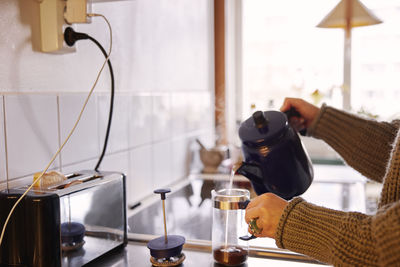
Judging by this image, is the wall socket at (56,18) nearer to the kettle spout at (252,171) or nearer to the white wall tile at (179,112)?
the kettle spout at (252,171)

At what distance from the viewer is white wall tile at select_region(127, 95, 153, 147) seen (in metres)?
1.38

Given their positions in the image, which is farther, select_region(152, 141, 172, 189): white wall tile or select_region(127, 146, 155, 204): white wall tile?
select_region(152, 141, 172, 189): white wall tile

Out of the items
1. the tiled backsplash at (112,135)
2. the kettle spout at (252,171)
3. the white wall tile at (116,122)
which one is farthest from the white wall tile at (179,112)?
the kettle spout at (252,171)

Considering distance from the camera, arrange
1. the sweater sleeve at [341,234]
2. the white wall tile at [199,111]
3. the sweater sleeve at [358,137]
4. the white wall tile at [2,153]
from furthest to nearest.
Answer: the white wall tile at [199,111] → the sweater sleeve at [358,137] → the white wall tile at [2,153] → the sweater sleeve at [341,234]

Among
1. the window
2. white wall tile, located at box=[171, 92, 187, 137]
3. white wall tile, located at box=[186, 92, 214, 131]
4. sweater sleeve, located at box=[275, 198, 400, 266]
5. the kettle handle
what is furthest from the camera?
the window

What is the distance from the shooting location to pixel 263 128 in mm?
975

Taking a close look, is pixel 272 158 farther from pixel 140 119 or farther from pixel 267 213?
pixel 140 119

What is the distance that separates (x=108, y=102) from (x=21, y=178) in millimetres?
405

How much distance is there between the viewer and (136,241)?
1.07 metres

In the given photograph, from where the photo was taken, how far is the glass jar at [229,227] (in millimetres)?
900

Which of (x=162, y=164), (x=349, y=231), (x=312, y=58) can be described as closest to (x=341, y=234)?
(x=349, y=231)

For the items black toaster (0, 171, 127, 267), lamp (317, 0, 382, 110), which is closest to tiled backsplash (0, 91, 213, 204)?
black toaster (0, 171, 127, 267)

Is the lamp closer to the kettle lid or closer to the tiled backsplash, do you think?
the tiled backsplash

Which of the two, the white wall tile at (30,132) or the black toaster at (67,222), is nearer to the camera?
the black toaster at (67,222)
